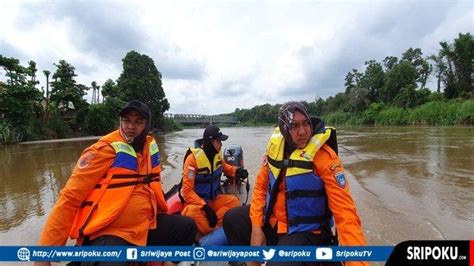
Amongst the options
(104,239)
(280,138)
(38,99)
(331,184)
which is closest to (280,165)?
(280,138)

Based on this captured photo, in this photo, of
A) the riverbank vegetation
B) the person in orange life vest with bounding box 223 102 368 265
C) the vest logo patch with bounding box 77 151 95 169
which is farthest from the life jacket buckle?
the riverbank vegetation

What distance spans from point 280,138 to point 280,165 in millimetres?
192

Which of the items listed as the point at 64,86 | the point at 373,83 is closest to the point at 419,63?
the point at 373,83

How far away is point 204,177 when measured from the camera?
320cm

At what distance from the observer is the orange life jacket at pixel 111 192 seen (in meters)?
1.64

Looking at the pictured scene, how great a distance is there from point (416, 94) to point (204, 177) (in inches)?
1531

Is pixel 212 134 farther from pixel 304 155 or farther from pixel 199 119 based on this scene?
pixel 199 119

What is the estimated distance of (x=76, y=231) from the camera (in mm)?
1646

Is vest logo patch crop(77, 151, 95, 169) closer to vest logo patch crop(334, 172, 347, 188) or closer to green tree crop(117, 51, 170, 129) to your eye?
A: vest logo patch crop(334, 172, 347, 188)

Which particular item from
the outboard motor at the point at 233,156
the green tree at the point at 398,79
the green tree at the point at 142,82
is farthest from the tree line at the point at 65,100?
the green tree at the point at 398,79

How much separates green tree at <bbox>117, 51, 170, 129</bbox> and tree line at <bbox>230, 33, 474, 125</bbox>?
1512 centimetres

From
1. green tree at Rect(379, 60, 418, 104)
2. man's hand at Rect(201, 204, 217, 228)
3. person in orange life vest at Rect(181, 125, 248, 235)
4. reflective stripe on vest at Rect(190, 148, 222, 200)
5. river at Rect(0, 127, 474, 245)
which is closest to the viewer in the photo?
man's hand at Rect(201, 204, 217, 228)

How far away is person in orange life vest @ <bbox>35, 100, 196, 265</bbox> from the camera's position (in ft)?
5.37

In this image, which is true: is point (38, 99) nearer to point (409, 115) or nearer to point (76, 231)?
point (76, 231)
